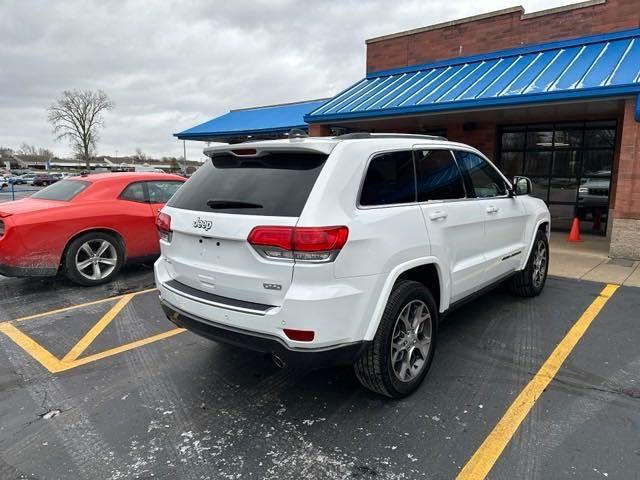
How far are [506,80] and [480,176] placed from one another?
21.7 ft

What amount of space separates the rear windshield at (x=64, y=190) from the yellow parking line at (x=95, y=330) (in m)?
1.78

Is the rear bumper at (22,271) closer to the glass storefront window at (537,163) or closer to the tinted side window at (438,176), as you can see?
the tinted side window at (438,176)

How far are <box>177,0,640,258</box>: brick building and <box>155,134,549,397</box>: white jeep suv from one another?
600 centimetres

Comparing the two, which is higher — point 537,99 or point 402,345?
point 537,99

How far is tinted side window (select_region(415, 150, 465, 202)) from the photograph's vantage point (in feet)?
11.9

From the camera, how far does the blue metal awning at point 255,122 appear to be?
15734mm

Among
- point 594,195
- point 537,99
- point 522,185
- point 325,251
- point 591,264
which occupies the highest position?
point 537,99

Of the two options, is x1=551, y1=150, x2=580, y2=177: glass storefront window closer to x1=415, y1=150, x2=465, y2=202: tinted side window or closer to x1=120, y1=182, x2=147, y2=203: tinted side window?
x1=415, y1=150, x2=465, y2=202: tinted side window

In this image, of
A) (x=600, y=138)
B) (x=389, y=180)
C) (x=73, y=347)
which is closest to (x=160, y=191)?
(x=73, y=347)

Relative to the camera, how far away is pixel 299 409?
128 inches

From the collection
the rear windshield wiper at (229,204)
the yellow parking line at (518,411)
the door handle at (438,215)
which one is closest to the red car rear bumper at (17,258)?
the rear windshield wiper at (229,204)

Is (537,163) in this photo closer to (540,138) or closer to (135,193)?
(540,138)

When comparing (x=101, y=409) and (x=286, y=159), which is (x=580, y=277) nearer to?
(x=286, y=159)

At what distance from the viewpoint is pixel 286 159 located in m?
3.11
